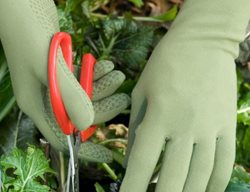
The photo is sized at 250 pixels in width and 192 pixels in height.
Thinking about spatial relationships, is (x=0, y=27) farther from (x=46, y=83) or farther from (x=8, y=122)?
(x=8, y=122)

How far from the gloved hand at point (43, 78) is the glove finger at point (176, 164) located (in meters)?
0.13

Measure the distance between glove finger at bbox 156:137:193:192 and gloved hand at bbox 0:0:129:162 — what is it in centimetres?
13

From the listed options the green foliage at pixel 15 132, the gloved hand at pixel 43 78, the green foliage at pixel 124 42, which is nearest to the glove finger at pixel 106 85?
the gloved hand at pixel 43 78

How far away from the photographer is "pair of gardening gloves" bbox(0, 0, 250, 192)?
118 centimetres

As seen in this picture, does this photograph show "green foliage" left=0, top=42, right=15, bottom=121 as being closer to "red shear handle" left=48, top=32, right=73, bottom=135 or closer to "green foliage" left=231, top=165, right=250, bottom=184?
"red shear handle" left=48, top=32, right=73, bottom=135

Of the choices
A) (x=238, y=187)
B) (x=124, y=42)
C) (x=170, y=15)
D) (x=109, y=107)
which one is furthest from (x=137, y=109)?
(x=170, y=15)

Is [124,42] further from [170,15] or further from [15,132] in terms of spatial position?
[15,132]

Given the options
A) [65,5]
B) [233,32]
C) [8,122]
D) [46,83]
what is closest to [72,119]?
[46,83]

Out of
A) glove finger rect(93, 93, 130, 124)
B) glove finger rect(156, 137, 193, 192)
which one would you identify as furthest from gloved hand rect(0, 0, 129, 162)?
glove finger rect(156, 137, 193, 192)

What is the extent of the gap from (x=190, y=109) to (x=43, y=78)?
253 mm

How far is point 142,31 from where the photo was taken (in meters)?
1.78

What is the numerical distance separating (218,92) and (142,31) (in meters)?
0.59

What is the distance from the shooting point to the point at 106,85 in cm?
126

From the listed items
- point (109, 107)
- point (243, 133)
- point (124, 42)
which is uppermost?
point (109, 107)
